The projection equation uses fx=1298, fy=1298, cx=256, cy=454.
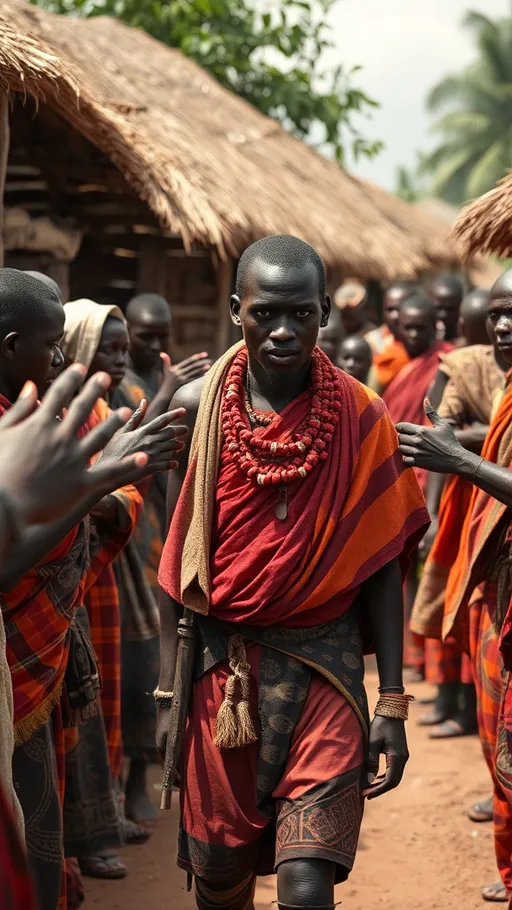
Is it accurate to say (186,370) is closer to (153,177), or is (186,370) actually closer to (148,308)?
(148,308)

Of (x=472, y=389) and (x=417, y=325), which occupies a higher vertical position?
(x=417, y=325)

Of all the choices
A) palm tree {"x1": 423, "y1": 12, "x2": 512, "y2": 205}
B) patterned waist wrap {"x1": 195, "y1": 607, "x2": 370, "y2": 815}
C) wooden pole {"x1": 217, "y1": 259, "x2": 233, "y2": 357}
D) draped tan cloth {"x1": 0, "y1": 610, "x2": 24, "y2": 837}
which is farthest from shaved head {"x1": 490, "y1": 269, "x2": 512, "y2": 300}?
palm tree {"x1": 423, "y1": 12, "x2": 512, "y2": 205}

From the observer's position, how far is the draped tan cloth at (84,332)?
5.46m

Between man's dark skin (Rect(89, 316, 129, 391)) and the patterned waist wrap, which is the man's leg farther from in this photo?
man's dark skin (Rect(89, 316, 129, 391))

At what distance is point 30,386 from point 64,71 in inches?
189

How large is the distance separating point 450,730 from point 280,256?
Answer: 4.67 metres

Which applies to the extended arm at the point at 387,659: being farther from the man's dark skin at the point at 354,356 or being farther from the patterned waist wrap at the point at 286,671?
the man's dark skin at the point at 354,356

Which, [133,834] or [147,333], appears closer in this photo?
[133,834]

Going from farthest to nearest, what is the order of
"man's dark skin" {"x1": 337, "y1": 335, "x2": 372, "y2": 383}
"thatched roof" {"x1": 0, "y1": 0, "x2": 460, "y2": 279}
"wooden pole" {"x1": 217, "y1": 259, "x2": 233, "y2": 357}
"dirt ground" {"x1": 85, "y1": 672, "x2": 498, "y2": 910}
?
"wooden pole" {"x1": 217, "y1": 259, "x2": 233, "y2": 357} → "man's dark skin" {"x1": 337, "y1": 335, "x2": 372, "y2": 383} → "thatched roof" {"x1": 0, "y1": 0, "x2": 460, "y2": 279} → "dirt ground" {"x1": 85, "y1": 672, "x2": 498, "y2": 910}

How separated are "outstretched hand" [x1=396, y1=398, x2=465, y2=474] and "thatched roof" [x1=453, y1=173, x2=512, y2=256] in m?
1.71

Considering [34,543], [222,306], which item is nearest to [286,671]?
[34,543]

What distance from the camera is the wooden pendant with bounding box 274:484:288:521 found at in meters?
3.48

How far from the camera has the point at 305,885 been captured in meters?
3.28

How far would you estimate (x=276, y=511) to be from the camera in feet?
11.5
